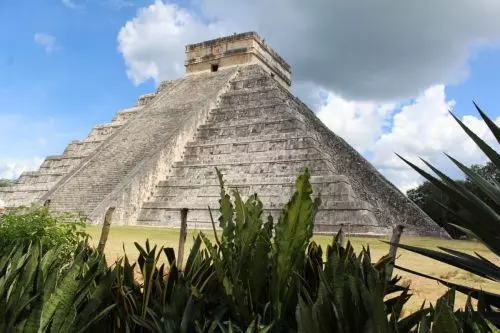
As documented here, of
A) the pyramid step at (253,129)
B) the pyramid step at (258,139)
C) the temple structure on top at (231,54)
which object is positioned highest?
the temple structure on top at (231,54)

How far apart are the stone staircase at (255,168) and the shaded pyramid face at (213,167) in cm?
3

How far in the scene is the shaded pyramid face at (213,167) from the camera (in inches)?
512

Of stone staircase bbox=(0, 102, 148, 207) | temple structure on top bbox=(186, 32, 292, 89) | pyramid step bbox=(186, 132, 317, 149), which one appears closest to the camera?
pyramid step bbox=(186, 132, 317, 149)

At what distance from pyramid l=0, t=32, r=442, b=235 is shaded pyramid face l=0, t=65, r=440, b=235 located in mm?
37

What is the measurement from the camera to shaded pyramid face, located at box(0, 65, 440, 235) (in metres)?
13.0

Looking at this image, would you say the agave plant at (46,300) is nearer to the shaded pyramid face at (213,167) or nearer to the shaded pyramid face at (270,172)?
the shaded pyramid face at (270,172)

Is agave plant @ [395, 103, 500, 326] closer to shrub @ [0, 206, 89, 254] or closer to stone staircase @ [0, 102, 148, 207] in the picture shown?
shrub @ [0, 206, 89, 254]

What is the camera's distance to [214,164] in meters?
15.0

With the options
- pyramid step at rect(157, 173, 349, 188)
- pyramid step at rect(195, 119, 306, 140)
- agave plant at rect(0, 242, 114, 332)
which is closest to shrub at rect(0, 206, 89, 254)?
agave plant at rect(0, 242, 114, 332)

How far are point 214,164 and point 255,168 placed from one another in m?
1.62

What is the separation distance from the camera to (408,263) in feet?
23.5

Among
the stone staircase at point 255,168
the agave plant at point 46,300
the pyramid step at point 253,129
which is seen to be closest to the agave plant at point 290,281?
the agave plant at point 46,300

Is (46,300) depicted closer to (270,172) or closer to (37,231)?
(37,231)

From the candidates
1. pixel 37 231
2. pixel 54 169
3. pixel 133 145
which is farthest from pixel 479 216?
pixel 54 169
